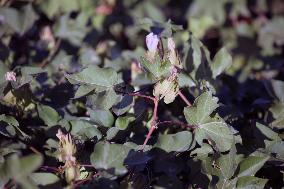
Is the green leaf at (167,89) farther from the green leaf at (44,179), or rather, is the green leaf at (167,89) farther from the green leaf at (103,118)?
the green leaf at (44,179)

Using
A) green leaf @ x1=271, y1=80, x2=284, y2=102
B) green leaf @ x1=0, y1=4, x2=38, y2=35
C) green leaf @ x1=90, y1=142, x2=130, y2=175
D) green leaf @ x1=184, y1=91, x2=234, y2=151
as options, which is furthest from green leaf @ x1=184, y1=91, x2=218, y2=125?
green leaf @ x1=0, y1=4, x2=38, y2=35

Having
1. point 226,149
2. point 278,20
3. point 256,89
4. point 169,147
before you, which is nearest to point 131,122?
point 169,147

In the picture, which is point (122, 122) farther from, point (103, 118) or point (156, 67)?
point (156, 67)

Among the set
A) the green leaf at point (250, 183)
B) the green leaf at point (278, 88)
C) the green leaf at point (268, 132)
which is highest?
the green leaf at point (278, 88)

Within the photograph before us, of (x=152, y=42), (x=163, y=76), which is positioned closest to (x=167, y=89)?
(x=163, y=76)

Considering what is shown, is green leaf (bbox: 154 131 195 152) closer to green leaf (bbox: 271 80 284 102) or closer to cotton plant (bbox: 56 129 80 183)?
cotton plant (bbox: 56 129 80 183)

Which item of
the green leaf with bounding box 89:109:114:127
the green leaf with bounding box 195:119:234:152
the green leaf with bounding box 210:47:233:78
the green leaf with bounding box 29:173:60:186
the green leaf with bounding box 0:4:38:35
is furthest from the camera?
the green leaf with bounding box 0:4:38:35

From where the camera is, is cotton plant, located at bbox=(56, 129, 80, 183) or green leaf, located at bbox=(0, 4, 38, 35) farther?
green leaf, located at bbox=(0, 4, 38, 35)

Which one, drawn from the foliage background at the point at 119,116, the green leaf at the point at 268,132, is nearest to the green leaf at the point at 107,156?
the foliage background at the point at 119,116

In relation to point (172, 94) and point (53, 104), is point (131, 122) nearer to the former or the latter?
point (172, 94)
